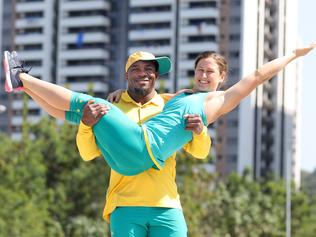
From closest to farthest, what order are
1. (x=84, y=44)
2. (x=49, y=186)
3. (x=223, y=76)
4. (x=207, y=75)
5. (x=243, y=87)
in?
(x=243, y=87) → (x=207, y=75) → (x=223, y=76) → (x=49, y=186) → (x=84, y=44)

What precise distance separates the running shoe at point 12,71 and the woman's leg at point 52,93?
90 mm

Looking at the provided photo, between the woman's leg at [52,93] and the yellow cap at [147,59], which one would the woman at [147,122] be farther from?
the yellow cap at [147,59]

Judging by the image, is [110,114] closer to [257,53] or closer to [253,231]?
[253,231]

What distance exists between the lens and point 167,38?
81.9 m

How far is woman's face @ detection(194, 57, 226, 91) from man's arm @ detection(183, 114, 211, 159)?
405mm

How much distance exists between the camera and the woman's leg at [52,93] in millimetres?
5305

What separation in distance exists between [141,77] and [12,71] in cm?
83

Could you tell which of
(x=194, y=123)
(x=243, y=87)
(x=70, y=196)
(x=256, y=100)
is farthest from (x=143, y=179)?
(x=256, y=100)

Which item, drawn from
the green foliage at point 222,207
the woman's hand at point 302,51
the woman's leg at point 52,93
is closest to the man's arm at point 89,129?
the woman's leg at point 52,93

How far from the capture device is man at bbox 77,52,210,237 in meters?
5.22

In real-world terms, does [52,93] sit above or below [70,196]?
above

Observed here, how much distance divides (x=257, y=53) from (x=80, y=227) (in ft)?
166

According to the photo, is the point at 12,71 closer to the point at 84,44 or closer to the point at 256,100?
the point at 256,100

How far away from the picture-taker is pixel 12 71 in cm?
545
